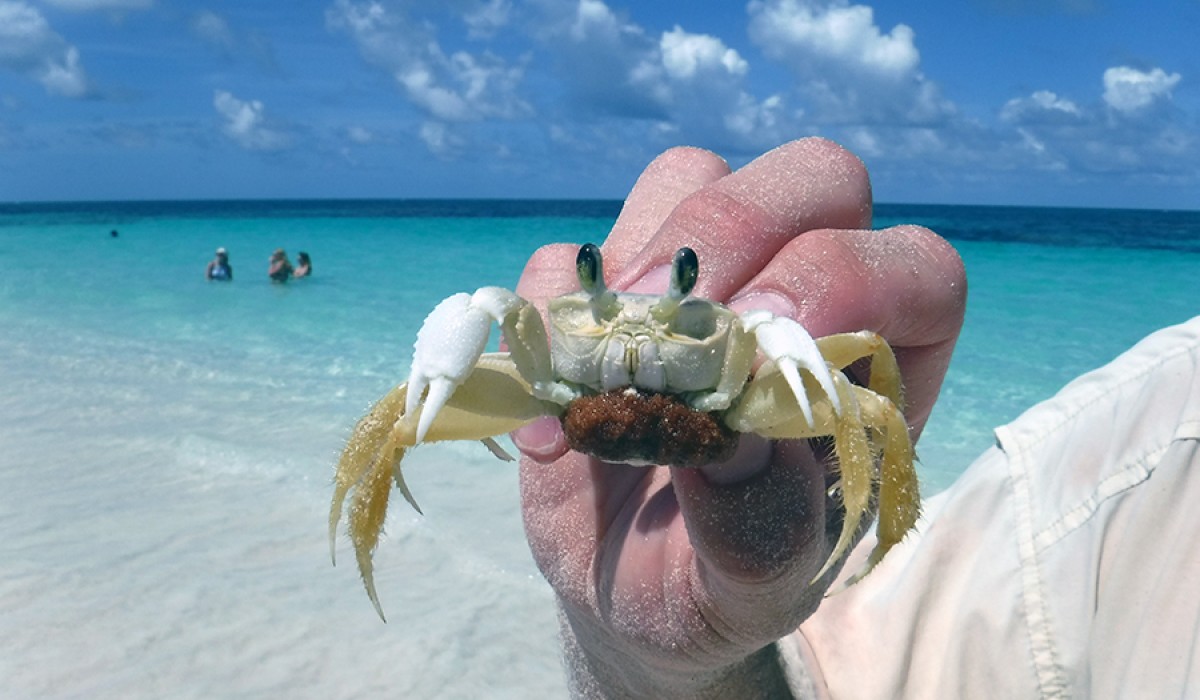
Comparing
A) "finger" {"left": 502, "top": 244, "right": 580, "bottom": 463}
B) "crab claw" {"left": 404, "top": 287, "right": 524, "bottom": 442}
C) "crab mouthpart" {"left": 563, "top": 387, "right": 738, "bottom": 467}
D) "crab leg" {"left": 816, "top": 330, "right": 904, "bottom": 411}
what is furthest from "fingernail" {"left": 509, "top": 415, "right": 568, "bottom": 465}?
"crab leg" {"left": 816, "top": 330, "right": 904, "bottom": 411}

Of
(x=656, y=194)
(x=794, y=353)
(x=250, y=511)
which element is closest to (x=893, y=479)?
(x=794, y=353)

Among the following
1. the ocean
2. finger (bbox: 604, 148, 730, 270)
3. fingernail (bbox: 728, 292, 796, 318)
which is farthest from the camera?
the ocean

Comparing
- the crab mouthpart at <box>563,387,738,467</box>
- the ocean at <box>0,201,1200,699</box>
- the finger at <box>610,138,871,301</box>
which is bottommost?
the ocean at <box>0,201,1200,699</box>

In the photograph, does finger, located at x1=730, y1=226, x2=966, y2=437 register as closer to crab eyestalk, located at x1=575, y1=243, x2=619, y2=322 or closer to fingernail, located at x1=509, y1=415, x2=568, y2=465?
crab eyestalk, located at x1=575, y1=243, x2=619, y2=322

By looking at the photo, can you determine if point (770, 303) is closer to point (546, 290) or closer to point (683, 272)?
point (683, 272)

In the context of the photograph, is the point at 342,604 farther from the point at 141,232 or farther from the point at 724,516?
the point at 141,232

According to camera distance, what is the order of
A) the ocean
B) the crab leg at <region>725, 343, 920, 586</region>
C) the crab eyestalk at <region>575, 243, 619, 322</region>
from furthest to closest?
1. the ocean
2. the crab eyestalk at <region>575, 243, 619, 322</region>
3. the crab leg at <region>725, 343, 920, 586</region>
